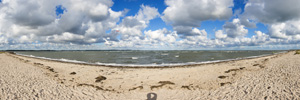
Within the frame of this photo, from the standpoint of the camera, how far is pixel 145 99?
37.6 feet

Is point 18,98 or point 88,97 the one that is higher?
point 18,98

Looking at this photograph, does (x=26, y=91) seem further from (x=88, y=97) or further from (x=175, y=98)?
(x=175, y=98)

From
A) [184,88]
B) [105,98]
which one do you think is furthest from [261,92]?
[105,98]

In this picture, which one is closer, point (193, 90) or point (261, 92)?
point (261, 92)

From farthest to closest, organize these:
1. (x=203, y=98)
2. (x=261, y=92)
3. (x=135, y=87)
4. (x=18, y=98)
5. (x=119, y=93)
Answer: (x=135, y=87), (x=119, y=93), (x=203, y=98), (x=261, y=92), (x=18, y=98)

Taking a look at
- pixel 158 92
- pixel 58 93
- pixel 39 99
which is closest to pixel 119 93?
pixel 158 92

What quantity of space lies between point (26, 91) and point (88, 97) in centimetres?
423

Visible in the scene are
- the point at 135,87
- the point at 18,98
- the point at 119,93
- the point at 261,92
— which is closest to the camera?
the point at 18,98

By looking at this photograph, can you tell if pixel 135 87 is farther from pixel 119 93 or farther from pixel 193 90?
pixel 193 90

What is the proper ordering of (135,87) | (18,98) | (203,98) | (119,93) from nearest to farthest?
(18,98) → (203,98) → (119,93) → (135,87)

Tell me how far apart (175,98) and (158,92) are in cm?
198

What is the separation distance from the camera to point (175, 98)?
1145cm

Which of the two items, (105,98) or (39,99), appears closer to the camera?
(39,99)

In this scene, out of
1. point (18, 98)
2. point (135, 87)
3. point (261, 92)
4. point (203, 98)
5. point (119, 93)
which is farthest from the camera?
point (135, 87)
